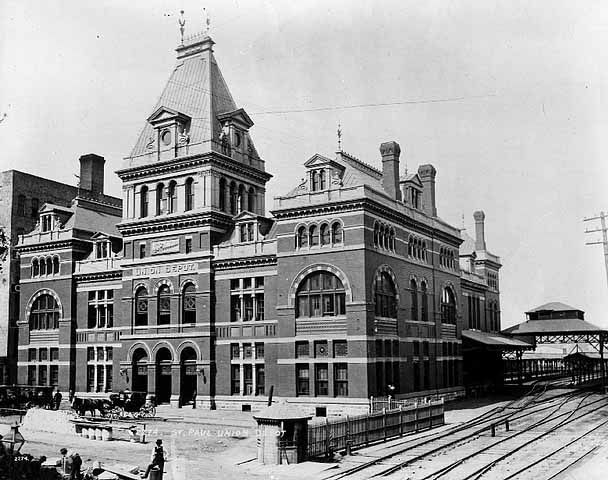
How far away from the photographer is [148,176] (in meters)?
48.8

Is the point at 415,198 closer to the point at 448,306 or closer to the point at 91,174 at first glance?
the point at 448,306

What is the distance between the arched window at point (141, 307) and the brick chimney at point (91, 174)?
1939 centimetres

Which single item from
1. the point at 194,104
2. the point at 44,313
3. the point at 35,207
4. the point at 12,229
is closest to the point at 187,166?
the point at 194,104

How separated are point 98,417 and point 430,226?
85.8 ft

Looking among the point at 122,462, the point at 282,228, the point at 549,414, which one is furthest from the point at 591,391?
the point at 122,462

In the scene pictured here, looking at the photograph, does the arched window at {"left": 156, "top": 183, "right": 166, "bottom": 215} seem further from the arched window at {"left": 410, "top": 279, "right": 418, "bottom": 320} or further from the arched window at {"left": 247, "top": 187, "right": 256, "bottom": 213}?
the arched window at {"left": 410, "top": 279, "right": 418, "bottom": 320}

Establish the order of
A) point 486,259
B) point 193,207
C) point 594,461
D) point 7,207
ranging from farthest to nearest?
point 486,259 < point 7,207 < point 193,207 < point 594,461

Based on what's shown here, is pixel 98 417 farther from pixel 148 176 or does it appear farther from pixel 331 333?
pixel 148 176

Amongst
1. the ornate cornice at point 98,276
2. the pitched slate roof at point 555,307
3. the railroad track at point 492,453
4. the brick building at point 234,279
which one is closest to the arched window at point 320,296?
the brick building at point 234,279

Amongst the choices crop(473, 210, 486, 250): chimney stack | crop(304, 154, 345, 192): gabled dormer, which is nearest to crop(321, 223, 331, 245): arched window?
crop(304, 154, 345, 192): gabled dormer

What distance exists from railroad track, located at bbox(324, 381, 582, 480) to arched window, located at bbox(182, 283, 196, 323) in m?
19.1

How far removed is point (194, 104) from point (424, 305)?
21112 millimetres

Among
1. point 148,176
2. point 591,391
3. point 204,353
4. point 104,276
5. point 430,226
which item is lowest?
point 591,391

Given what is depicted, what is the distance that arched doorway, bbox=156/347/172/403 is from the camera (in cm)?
4712
